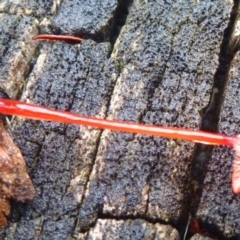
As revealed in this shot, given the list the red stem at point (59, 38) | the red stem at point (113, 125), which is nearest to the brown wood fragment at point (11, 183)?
the red stem at point (113, 125)

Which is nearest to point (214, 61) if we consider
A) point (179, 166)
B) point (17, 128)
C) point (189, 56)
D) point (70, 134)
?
point (189, 56)

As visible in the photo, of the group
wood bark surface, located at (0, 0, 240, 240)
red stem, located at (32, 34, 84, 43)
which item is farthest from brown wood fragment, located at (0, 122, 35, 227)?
red stem, located at (32, 34, 84, 43)

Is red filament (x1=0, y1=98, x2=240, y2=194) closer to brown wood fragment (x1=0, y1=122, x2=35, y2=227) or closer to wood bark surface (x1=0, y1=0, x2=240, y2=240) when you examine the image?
wood bark surface (x1=0, y1=0, x2=240, y2=240)

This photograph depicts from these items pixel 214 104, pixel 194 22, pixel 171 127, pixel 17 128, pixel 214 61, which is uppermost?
pixel 194 22

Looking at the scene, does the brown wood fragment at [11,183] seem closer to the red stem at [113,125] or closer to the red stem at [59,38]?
the red stem at [113,125]

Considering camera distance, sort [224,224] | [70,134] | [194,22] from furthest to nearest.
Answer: [194,22] < [70,134] < [224,224]

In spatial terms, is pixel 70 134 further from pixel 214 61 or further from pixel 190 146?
pixel 214 61

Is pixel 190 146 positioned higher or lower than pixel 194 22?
lower

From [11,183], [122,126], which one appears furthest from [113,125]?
[11,183]
